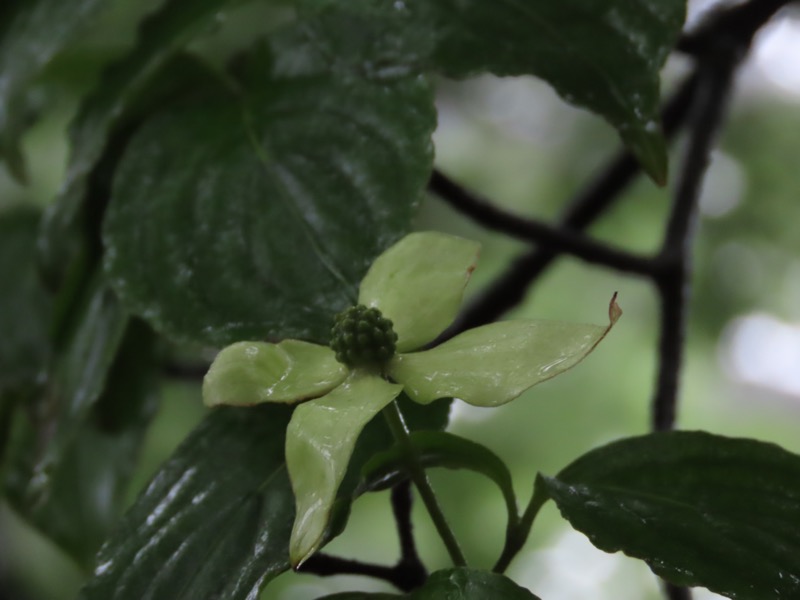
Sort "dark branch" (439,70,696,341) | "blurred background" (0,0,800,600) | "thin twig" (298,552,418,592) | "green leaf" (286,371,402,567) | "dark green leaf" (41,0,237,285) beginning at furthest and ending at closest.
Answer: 1. "blurred background" (0,0,800,600)
2. "dark branch" (439,70,696,341)
3. "dark green leaf" (41,0,237,285)
4. "thin twig" (298,552,418,592)
5. "green leaf" (286,371,402,567)

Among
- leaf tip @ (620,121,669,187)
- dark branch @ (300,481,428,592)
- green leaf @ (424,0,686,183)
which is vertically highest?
green leaf @ (424,0,686,183)

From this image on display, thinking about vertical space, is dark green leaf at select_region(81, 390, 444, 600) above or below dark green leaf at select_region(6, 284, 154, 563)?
above

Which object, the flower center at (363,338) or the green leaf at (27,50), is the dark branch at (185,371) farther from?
the flower center at (363,338)

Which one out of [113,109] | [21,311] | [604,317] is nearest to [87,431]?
[21,311]

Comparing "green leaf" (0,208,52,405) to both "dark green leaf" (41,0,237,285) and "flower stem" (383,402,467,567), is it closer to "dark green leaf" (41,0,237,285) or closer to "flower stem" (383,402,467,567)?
"dark green leaf" (41,0,237,285)

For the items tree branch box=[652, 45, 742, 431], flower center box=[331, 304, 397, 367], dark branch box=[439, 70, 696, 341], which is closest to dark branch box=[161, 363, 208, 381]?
dark branch box=[439, 70, 696, 341]

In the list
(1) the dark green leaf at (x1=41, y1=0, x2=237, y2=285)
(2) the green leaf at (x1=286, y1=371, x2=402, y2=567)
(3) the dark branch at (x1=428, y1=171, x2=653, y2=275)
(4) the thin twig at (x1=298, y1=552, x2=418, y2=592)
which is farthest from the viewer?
(3) the dark branch at (x1=428, y1=171, x2=653, y2=275)

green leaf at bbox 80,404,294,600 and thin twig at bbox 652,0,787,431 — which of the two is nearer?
green leaf at bbox 80,404,294,600
